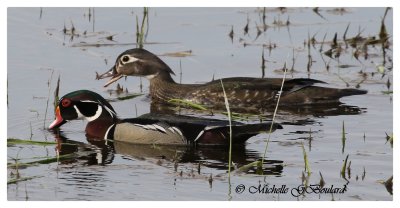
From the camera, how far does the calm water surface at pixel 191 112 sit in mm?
10484

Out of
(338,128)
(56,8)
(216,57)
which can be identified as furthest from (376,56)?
(56,8)

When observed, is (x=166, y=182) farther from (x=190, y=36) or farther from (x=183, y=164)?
(x=190, y=36)

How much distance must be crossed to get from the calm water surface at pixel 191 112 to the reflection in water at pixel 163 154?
0.02 m

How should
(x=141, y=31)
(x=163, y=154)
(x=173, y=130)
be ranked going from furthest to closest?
(x=141, y=31) < (x=173, y=130) < (x=163, y=154)

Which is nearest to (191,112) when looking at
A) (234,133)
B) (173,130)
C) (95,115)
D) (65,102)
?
(95,115)

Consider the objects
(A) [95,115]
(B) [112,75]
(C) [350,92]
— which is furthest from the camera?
(B) [112,75]

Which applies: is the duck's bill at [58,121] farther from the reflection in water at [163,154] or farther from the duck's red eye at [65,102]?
the reflection in water at [163,154]

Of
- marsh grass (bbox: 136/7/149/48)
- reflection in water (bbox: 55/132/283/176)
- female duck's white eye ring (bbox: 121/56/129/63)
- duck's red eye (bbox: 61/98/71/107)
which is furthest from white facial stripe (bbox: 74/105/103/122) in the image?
marsh grass (bbox: 136/7/149/48)

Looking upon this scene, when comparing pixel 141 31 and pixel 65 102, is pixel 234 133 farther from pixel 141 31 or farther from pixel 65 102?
pixel 141 31

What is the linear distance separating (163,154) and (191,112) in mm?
2416

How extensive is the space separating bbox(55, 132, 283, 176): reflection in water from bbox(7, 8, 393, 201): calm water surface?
19 millimetres

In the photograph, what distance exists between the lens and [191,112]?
47.0 ft

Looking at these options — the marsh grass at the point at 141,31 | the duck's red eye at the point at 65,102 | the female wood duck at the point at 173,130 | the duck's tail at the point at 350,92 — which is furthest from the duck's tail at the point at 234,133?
the marsh grass at the point at 141,31

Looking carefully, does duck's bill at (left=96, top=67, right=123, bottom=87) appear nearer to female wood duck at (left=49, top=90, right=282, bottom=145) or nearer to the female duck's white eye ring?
the female duck's white eye ring
